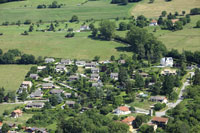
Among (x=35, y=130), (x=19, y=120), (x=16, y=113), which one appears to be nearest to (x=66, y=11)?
(x=16, y=113)

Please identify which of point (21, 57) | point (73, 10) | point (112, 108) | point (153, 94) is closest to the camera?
point (112, 108)

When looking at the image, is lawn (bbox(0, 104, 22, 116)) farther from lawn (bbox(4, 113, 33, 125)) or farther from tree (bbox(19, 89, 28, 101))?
lawn (bbox(4, 113, 33, 125))

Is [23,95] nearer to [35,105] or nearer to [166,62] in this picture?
[35,105]

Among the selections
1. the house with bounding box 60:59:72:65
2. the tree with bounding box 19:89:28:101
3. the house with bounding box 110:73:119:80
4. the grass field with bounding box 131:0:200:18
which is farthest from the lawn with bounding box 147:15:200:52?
the tree with bounding box 19:89:28:101

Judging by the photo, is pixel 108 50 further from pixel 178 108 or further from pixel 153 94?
pixel 178 108

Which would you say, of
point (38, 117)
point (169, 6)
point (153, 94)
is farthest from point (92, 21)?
point (38, 117)
